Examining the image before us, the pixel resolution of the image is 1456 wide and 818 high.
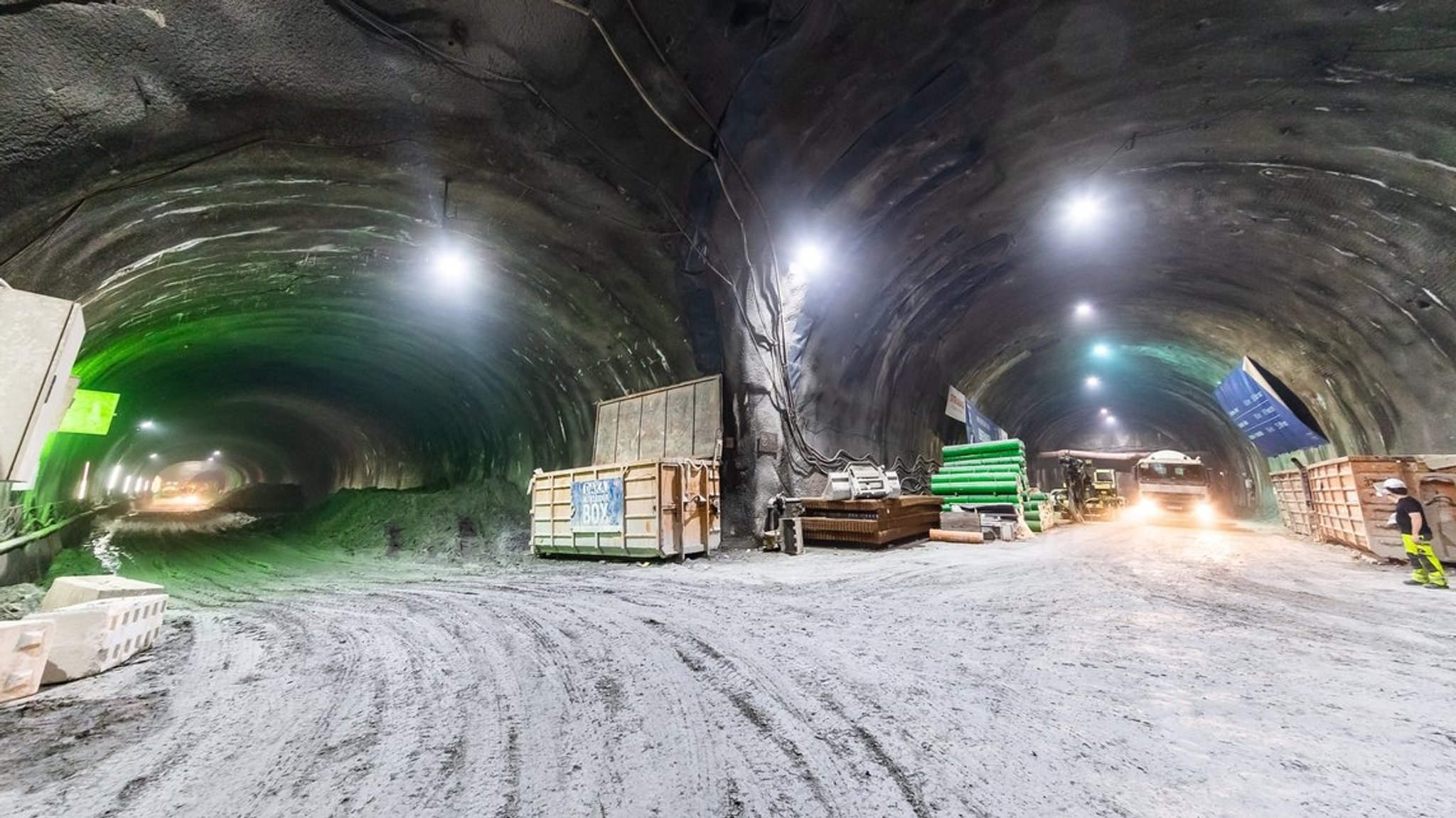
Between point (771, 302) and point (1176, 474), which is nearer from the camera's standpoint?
point (771, 302)

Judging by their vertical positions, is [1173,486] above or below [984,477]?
below

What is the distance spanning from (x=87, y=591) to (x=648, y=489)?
568 centimetres

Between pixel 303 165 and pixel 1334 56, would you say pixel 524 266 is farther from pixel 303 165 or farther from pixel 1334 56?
pixel 1334 56

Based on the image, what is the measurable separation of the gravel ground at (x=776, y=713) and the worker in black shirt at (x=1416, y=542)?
4.00 ft

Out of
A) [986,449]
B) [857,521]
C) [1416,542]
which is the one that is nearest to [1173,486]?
[986,449]

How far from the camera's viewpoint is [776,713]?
94.8 inches

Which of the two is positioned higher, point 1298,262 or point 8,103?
point 1298,262

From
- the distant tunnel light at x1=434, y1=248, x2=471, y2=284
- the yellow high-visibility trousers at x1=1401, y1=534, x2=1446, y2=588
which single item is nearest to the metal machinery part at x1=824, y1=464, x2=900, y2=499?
the yellow high-visibility trousers at x1=1401, y1=534, x2=1446, y2=588

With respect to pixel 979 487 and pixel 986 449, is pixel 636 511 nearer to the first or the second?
pixel 979 487


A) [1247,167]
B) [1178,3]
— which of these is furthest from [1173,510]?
[1178,3]

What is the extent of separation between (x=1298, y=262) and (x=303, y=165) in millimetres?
17395

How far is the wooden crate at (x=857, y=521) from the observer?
347 inches

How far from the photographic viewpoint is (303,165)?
6441 mm

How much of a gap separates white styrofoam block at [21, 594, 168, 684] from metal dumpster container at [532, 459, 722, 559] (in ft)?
17.8
